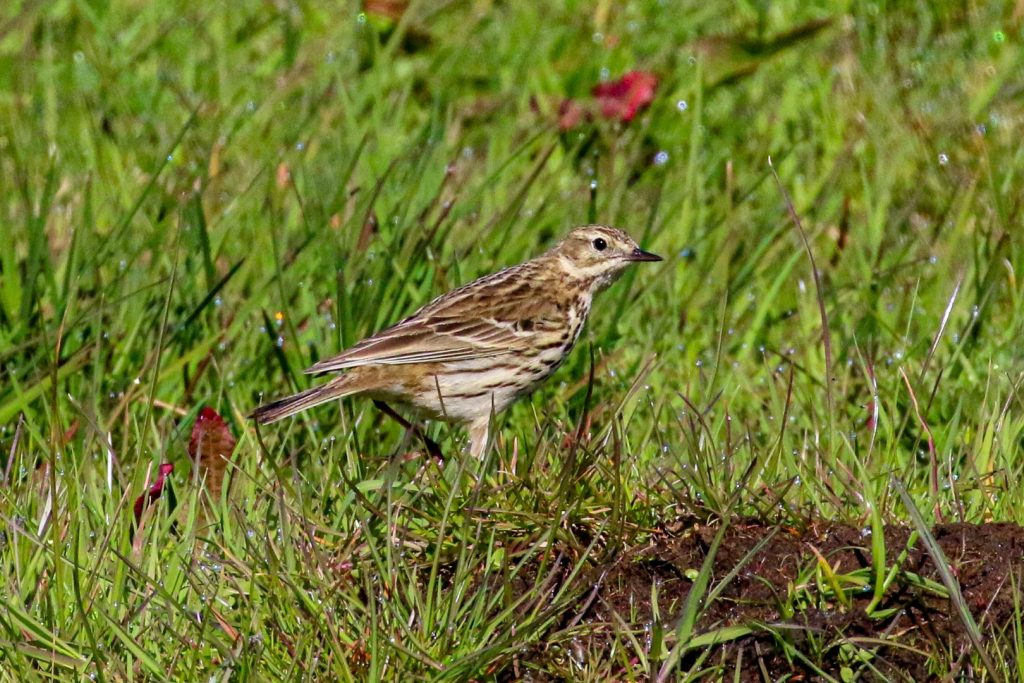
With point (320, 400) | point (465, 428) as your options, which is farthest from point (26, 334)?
point (465, 428)

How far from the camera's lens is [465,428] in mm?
5547

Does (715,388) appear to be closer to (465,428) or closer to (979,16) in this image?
(465,428)

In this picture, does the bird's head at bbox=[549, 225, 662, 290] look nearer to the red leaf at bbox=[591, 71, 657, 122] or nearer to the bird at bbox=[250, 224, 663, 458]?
the bird at bbox=[250, 224, 663, 458]

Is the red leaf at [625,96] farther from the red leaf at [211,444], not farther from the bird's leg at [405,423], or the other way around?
the red leaf at [211,444]

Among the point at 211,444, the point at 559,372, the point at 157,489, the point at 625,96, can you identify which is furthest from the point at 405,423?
the point at 625,96

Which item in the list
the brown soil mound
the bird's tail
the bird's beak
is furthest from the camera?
the bird's beak

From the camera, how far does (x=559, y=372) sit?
20.0 ft

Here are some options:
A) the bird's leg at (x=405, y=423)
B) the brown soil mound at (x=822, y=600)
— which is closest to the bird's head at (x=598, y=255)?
the bird's leg at (x=405, y=423)

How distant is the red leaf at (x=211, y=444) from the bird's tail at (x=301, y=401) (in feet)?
0.38

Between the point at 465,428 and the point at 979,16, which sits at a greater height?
the point at 979,16

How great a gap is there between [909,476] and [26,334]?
9.88 feet

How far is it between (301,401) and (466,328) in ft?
2.40

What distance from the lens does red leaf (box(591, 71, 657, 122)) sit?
24.8 feet

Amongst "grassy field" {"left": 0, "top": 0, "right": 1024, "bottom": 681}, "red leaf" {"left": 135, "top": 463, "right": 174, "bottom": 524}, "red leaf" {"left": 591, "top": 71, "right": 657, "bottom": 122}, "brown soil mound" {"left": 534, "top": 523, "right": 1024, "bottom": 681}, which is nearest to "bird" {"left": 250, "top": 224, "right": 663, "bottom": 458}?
"grassy field" {"left": 0, "top": 0, "right": 1024, "bottom": 681}
